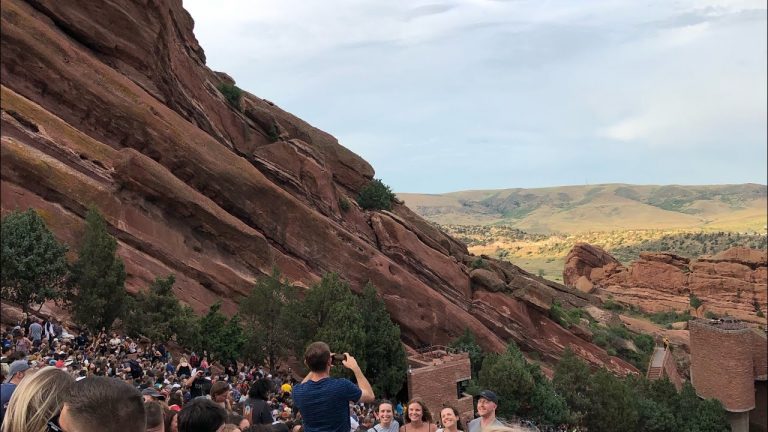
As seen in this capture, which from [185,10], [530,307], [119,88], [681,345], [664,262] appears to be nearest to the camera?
[119,88]

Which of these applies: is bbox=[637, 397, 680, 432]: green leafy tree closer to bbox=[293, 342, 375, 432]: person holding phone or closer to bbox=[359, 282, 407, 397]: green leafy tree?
bbox=[359, 282, 407, 397]: green leafy tree

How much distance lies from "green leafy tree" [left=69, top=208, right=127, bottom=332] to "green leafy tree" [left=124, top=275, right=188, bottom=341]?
53 cm

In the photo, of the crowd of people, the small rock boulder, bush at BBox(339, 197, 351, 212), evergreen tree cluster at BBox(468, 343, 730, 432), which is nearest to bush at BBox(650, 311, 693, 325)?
evergreen tree cluster at BBox(468, 343, 730, 432)

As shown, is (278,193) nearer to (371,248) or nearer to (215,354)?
(371,248)

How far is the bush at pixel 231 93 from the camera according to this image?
3109cm

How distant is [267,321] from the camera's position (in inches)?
869

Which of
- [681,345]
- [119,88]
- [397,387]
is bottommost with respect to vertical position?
[681,345]

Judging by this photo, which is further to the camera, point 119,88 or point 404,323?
point 404,323

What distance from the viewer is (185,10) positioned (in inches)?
1211

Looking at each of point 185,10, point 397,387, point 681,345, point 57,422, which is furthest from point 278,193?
point 681,345

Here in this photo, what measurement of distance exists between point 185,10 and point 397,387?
890 inches

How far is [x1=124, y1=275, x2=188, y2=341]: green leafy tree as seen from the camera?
1844 centimetres

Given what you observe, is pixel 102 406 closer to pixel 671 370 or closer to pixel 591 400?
pixel 591 400

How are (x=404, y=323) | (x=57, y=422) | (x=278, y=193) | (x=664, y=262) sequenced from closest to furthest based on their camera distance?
(x=57, y=422)
(x=278, y=193)
(x=404, y=323)
(x=664, y=262)
